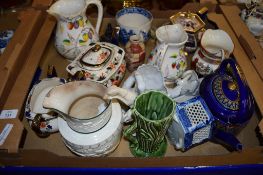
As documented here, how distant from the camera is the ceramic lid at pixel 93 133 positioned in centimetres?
59

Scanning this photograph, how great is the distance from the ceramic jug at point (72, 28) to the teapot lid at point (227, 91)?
0.36m

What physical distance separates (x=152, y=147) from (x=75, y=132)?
17cm

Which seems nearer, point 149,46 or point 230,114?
point 230,114

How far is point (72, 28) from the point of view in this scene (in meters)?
0.76

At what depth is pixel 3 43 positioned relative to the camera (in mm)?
880

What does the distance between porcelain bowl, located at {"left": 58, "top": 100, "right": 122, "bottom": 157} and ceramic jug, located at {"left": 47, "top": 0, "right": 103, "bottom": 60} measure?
24 cm

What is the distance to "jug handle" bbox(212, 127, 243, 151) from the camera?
570mm

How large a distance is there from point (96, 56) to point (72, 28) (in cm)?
11

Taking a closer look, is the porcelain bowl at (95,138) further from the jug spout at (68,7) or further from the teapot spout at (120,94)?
the jug spout at (68,7)

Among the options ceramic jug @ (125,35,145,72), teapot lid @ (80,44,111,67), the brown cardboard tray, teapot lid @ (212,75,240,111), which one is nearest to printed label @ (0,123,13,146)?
the brown cardboard tray

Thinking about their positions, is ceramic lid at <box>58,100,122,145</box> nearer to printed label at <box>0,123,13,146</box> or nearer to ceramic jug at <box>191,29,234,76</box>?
printed label at <box>0,123,13,146</box>

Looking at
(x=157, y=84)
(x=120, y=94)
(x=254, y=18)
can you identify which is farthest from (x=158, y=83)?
(x=254, y=18)

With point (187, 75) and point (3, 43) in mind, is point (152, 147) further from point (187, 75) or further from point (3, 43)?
point (3, 43)

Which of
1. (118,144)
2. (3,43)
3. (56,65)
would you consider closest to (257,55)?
(118,144)
